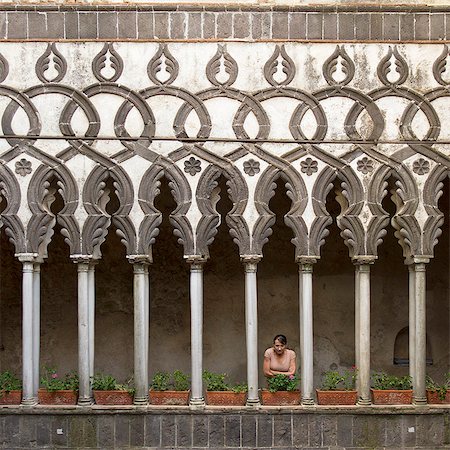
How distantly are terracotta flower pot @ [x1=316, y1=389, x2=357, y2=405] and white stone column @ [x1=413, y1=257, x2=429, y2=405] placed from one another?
85 centimetres

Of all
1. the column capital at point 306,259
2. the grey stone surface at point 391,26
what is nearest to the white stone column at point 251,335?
the column capital at point 306,259

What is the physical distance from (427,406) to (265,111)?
449cm

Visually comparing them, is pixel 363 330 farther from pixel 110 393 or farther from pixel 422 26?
pixel 422 26

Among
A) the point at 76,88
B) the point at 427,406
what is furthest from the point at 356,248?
the point at 76,88

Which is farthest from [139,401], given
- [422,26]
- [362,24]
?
[422,26]

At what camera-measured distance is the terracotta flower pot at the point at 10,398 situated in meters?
12.4

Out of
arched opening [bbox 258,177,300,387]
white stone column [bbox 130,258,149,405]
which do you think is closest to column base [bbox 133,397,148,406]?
white stone column [bbox 130,258,149,405]

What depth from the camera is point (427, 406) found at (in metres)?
12.3

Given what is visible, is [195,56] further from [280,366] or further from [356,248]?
[280,366]

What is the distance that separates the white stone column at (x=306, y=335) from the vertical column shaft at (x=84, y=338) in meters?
2.88

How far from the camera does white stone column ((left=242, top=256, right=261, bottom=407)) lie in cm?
1238

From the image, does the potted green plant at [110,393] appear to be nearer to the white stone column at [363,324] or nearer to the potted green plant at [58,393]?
the potted green plant at [58,393]

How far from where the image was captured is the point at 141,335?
12539 millimetres

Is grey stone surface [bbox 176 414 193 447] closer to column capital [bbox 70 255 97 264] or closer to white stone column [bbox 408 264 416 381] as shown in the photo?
column capital [bbox 70 255 97 264]
